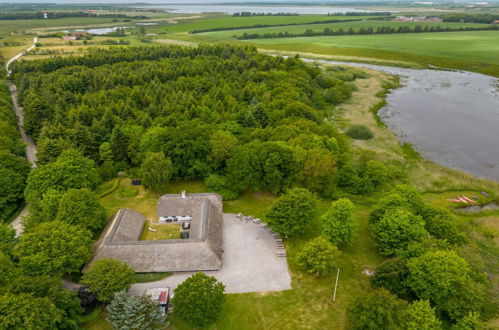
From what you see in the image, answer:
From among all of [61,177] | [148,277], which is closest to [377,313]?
[148,277]

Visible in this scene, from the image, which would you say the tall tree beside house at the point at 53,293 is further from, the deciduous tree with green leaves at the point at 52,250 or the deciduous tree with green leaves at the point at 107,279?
the deciduous tree with green leaves at the point at 52,250

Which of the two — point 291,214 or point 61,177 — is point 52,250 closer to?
point 61,177

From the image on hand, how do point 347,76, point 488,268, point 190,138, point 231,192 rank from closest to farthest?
point 488,268 → point 231,192 → point 190,138 → point 347,76

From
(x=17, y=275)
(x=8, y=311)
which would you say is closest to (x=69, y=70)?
(x=17, y=275)

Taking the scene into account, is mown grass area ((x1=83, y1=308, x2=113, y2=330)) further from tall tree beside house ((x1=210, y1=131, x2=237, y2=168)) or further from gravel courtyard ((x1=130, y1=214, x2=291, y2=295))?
tall tree beside house ((x1=210, y1=131, x2=237, y2=168))

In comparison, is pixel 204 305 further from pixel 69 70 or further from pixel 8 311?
pixel 69 70

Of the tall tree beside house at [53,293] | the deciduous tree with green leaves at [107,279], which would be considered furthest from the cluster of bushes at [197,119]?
the tall tree beside house at [53,293]
